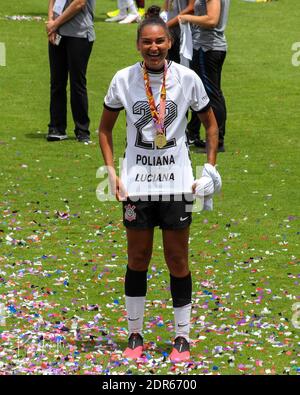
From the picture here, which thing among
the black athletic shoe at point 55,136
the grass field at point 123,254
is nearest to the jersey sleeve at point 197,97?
the grass field at point 123,254

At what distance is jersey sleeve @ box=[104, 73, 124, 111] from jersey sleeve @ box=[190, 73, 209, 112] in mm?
514

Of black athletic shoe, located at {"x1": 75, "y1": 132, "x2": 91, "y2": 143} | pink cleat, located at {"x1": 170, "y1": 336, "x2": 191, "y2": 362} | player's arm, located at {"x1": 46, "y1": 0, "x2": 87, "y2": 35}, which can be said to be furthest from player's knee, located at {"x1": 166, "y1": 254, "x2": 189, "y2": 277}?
black athletic shoe, located at {"x1": 75, "y1": 132, "x2": 91, "y2": 143}

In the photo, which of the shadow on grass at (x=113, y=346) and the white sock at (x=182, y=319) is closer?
the white sock at (x=182, y=319)

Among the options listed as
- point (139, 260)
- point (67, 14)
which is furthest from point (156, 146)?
point (67, 14)

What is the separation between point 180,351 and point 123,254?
296 centimetres

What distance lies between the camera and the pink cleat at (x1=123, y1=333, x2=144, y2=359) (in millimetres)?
8273

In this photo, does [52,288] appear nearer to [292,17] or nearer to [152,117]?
[152,117]

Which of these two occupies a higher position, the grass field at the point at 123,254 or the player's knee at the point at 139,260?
the player's knee at the point at 139,260

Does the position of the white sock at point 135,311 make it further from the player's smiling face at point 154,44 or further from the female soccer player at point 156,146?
the player's smiling face at point 154,44

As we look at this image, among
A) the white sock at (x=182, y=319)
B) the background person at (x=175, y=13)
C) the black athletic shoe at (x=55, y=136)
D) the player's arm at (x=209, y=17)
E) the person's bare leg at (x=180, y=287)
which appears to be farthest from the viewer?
the black athletic shoe at (x=55, y=136)

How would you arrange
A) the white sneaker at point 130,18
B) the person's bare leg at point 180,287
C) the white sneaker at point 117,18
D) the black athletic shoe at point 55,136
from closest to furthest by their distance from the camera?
the person's bare leg at point 180,287 → the black athletic shoe at point 55,136 → the white sneaker at point 130,18 → the white sneaker at point 117,18

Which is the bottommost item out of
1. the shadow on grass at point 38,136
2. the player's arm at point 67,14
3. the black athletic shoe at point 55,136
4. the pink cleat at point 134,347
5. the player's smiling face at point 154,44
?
the shadow on grass at point 38,136

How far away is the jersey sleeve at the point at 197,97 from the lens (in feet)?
26.7

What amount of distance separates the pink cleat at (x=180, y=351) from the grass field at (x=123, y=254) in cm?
7
